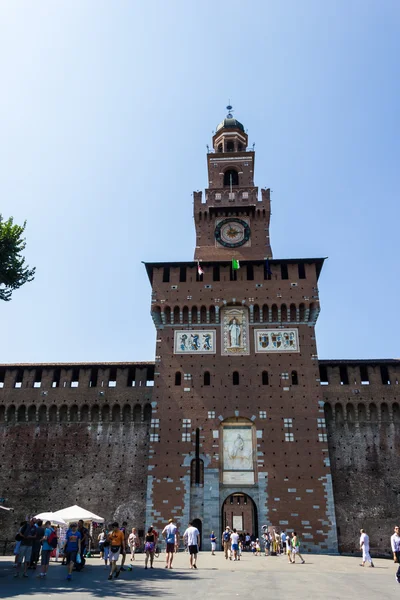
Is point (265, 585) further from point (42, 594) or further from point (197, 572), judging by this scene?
point (42, 594)

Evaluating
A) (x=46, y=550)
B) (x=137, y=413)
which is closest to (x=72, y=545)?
(x=46, y=550)

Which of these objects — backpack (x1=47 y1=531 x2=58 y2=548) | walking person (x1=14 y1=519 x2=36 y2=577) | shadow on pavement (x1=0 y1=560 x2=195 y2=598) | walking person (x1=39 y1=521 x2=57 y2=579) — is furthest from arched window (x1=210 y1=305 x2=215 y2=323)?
walking person (x1=14 y1=519 x2=36 y2=577)

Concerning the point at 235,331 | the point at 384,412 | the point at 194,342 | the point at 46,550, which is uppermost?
the point at 235,331

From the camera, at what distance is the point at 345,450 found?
29.1 metres

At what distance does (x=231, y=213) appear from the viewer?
36.5 m

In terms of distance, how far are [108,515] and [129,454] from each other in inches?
139

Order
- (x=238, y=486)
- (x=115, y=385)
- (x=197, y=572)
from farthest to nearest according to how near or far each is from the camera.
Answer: (x=115, y=385), (x=238, y=486), (x=197, y=572)

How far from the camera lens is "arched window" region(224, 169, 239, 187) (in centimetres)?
3915

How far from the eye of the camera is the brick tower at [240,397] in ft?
86.5

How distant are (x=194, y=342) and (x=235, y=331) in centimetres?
262

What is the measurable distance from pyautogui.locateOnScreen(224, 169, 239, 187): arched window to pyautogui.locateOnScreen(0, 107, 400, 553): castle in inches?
335

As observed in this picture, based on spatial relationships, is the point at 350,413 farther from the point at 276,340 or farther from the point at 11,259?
the point at 11,259

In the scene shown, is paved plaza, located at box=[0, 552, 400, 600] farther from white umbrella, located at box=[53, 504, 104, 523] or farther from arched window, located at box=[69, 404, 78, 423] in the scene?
arched window, located at box=[69, 404, 78, 423]

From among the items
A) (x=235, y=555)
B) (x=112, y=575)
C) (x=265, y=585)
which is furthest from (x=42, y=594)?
(x=235, y=555)
